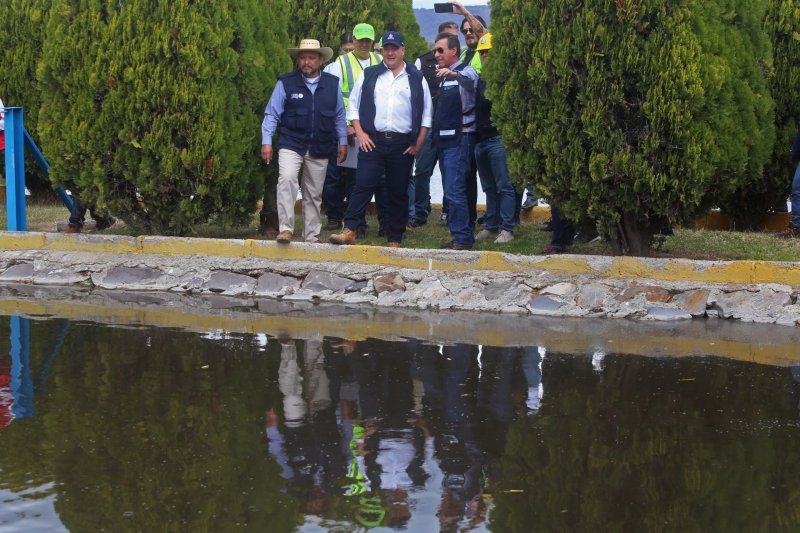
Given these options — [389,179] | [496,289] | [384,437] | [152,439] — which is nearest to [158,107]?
[389,179]

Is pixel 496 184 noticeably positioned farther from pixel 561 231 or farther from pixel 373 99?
pixel 373 99

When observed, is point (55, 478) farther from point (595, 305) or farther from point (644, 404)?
point (595, 305)

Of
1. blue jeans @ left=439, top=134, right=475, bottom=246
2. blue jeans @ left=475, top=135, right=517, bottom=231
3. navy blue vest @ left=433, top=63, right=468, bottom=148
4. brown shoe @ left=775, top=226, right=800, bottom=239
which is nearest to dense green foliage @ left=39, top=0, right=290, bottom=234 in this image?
navy blue vest @ left=433, top=63, right=468, bottom=148

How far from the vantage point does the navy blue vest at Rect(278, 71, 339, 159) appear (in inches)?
409

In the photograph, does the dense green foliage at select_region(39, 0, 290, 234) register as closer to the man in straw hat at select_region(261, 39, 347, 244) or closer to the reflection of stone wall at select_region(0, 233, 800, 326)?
the man in straw hat at select_region(261, 39, 347, 244)

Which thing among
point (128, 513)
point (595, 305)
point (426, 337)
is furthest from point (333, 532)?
point (595, 305)

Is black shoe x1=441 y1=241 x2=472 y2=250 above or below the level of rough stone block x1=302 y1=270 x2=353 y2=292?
above

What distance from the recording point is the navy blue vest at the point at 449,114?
34.3 ft

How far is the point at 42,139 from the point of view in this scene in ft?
36.0

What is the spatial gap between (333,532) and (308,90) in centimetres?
657

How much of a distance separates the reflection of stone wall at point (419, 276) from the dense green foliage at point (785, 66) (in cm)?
337

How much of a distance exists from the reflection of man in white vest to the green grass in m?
0.37

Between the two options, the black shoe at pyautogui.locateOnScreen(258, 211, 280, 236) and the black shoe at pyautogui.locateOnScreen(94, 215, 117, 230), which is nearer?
the black shoe at pyautogui.locateOnScreen(258, 211, 280, 236)

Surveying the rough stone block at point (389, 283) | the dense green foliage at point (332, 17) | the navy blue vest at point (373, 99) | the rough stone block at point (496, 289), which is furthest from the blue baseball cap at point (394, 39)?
the dense green foliage at point (332, 17)
